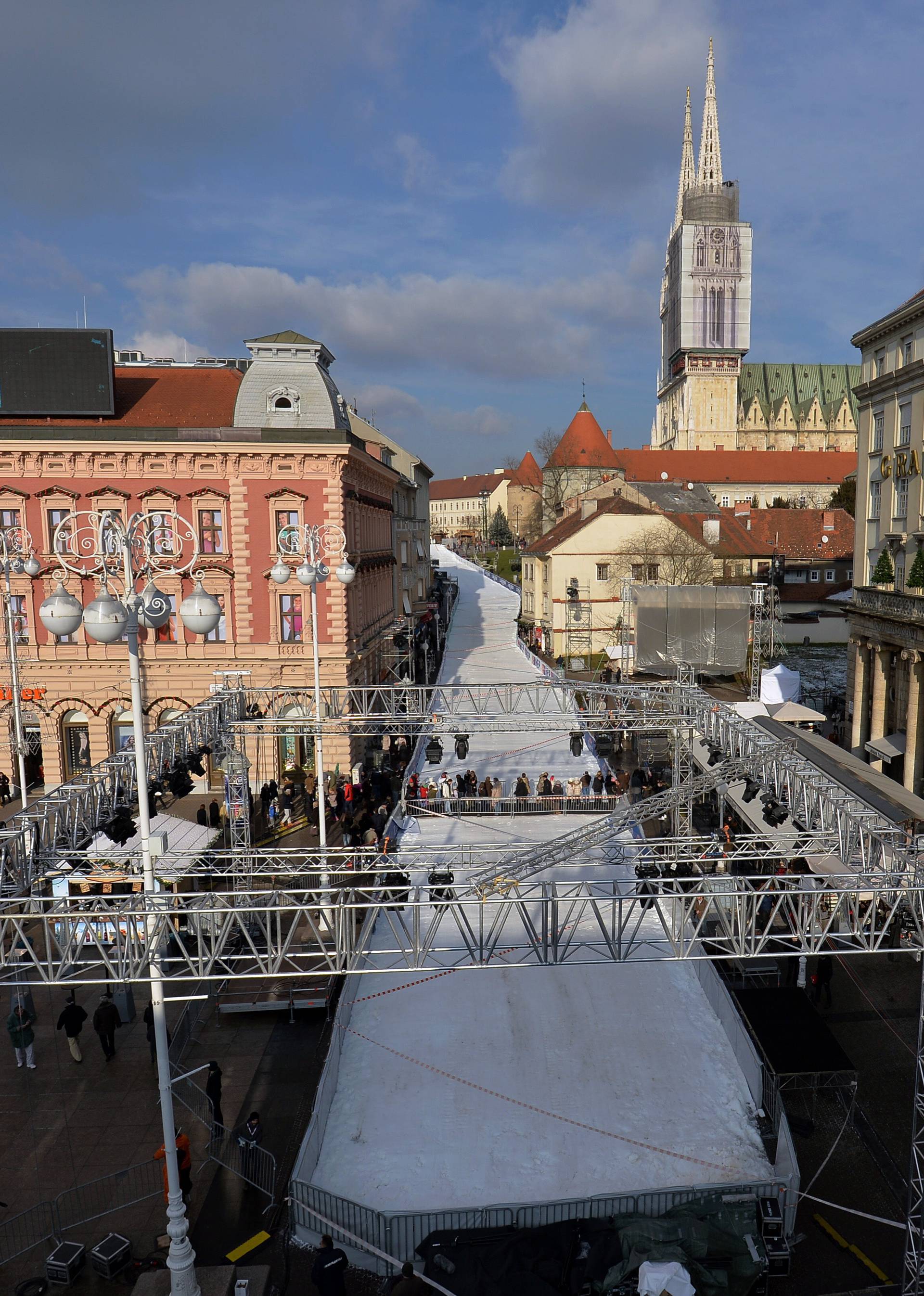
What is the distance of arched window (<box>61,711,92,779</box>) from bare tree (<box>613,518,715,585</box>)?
101 feet

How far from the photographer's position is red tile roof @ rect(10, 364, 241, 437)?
3003 centimetres

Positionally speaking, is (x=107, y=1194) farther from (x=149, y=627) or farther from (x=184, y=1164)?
(x=149, y=627)

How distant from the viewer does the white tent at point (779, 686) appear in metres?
30.2

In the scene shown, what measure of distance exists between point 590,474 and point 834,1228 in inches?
3214

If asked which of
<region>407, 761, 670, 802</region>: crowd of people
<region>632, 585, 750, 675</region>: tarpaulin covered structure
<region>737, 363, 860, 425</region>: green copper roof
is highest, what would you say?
<region>737, 363, 860, 425</region>: green copper roof

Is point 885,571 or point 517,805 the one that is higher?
point 885,571

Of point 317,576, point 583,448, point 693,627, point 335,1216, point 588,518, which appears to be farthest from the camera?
point 583,448

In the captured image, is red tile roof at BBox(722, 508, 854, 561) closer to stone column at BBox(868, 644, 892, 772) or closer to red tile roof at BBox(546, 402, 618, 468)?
red tile roof at BBox(546, 402, 618, 468)

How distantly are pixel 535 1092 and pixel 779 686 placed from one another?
20725mm

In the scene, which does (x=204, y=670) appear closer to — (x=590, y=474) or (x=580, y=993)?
(x=580, y=993)

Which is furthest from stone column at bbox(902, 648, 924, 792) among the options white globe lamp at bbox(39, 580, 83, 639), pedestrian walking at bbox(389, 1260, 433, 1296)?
white globe lamp at bbox(39, 580, 83, 639)

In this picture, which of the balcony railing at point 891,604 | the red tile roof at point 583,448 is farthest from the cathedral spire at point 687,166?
the balcony railing at point 891,604

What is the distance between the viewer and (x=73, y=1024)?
1427 cm

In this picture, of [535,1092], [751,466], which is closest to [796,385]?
[751,466]
